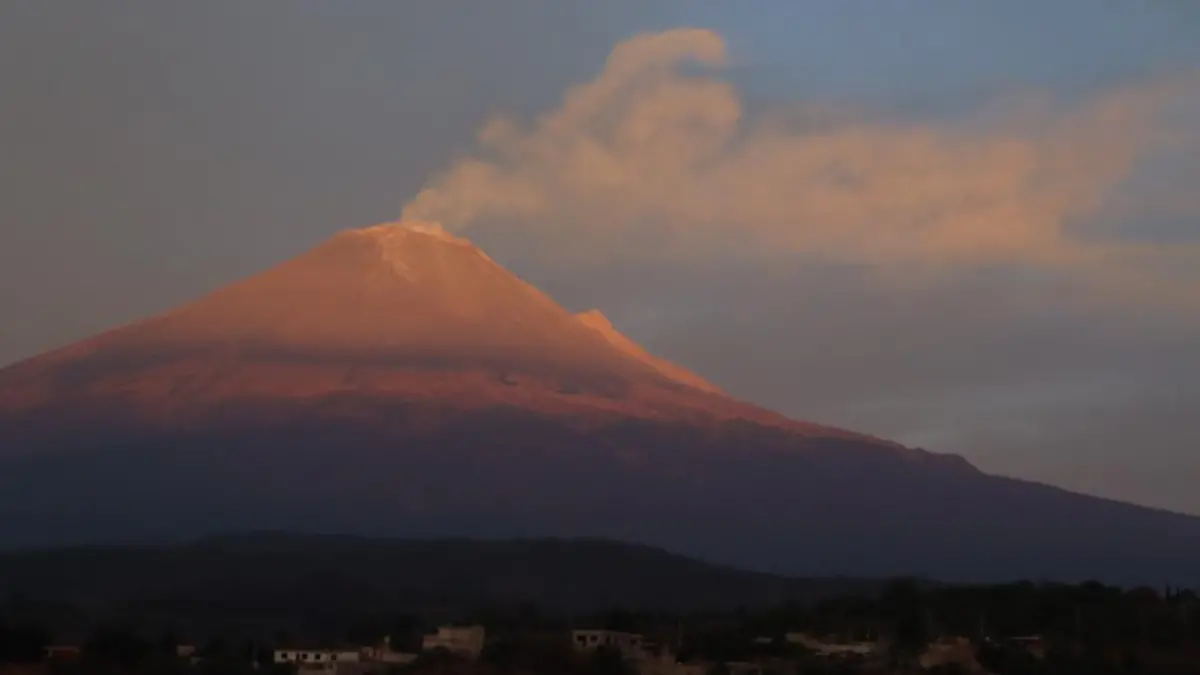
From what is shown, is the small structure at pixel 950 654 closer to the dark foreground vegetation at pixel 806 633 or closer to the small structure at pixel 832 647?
the dark foreground vegetation at pixel 806 633

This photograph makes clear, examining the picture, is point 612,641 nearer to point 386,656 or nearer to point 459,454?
point 386,656

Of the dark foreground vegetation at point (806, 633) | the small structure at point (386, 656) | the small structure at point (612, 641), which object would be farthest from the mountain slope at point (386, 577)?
the small structure at point (386, 656)

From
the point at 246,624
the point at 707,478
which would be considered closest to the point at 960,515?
the point at 707,478

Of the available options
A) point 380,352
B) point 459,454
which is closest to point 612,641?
point 459,454

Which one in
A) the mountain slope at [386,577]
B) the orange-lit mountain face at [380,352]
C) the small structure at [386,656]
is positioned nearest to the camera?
the small structure at [386,656]

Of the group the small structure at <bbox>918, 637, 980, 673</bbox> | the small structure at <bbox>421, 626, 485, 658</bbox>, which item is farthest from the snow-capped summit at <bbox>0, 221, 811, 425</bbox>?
the small structure at <bbox>918, 637, 980, 673</bbox>

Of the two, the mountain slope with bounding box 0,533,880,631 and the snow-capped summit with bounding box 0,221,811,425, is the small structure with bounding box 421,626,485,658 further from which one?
the snow-capped summit with bounding box 0,221,811,425
